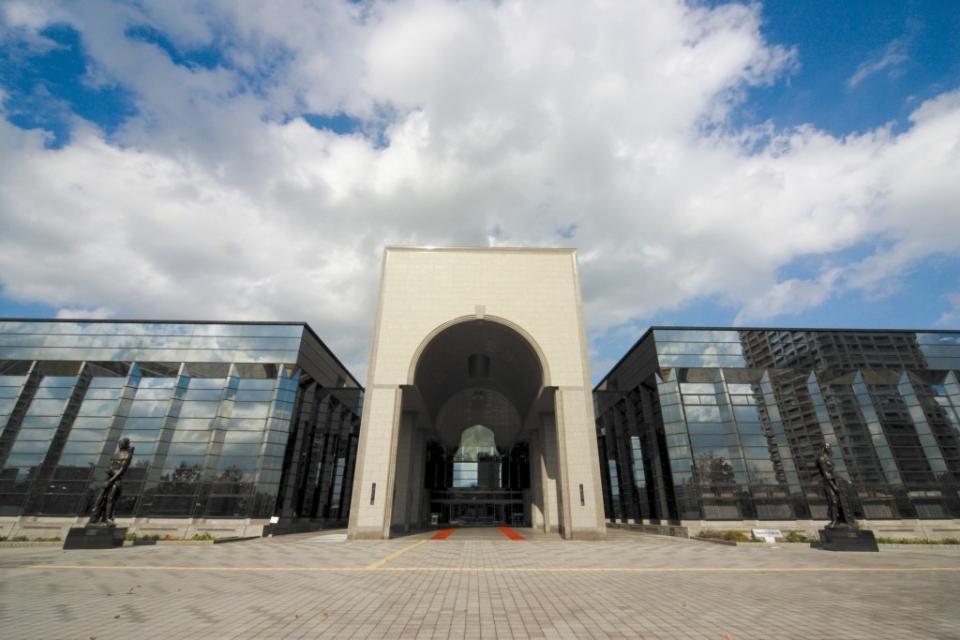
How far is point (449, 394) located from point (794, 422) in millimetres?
28756

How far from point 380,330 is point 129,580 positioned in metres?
16.7

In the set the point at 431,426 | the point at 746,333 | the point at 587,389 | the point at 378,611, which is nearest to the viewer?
the point at 378,611

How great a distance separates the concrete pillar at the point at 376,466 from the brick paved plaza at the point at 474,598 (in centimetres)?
775

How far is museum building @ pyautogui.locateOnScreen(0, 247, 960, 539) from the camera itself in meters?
26.4

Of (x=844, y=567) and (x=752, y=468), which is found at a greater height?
(x=752, y=468)

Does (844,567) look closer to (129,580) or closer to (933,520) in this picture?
(129,580)

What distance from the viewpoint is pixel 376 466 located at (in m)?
22.8

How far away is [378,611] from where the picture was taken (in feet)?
23.9

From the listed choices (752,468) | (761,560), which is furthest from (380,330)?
(752,468)

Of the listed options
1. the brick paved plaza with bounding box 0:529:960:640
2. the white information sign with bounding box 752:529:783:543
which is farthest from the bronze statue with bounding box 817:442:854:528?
the white information sign with bounding box 752:529:783:543

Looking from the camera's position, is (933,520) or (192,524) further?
(933,520)

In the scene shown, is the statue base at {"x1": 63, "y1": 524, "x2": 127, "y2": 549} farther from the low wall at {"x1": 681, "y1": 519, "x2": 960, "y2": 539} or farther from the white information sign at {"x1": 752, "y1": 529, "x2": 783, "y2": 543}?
the low wall at {"x1": 681, "y1": 519, "x2": 960, "y2": 539}

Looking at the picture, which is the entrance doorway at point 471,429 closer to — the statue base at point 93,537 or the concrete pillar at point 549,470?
the concrete pillar at point 549,470

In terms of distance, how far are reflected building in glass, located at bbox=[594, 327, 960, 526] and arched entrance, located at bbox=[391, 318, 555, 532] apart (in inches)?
427
